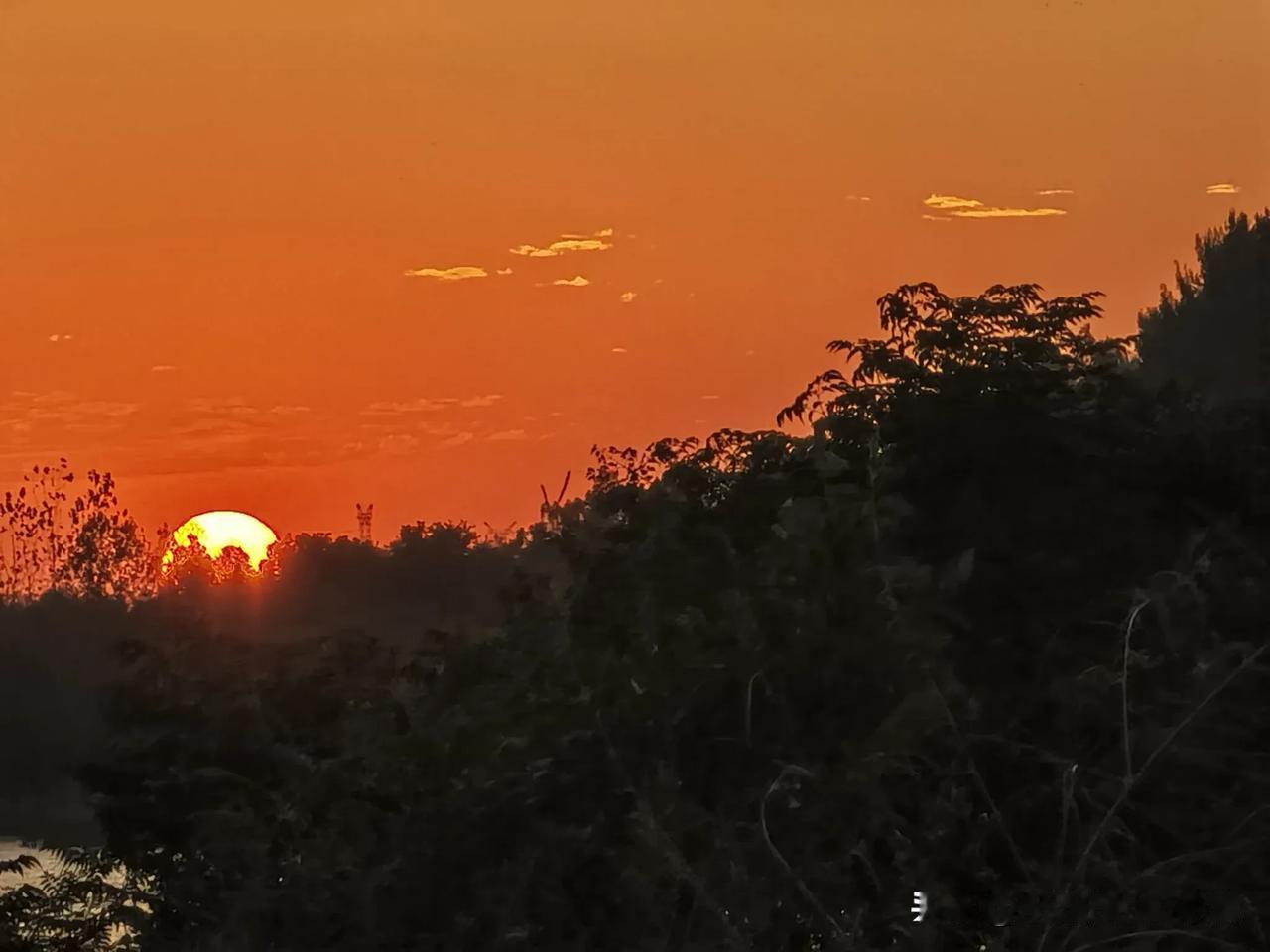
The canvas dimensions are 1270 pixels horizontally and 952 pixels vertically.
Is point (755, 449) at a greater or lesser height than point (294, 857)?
greater

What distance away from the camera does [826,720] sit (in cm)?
1141

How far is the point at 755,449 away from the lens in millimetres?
14672

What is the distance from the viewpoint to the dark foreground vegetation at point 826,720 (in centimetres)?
1102

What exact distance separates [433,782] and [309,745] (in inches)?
169

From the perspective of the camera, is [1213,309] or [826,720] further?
[1213,309]

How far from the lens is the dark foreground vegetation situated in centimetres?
1102

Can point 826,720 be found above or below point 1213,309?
below

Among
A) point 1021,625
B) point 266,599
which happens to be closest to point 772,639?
point 1021,625

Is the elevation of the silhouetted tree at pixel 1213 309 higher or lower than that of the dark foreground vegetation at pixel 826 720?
higher

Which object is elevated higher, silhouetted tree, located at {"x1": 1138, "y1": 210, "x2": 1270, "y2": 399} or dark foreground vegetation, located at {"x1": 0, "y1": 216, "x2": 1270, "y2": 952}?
silhouetted tree, located at {"x1": 1138, "y1": 210, "x2": 1270, "y2": 399}

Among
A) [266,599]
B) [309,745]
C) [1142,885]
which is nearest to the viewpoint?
[1142,885]

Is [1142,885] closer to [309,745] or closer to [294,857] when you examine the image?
[294,857]

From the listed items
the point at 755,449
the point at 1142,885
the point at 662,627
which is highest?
the point at 755,449

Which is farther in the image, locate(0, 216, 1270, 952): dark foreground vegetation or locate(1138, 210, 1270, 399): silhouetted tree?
locate(1138, 210, 1270, 399): silhouetted tree
